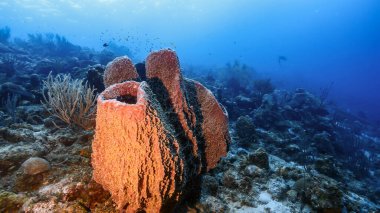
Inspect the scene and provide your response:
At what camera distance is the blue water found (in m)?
58.7

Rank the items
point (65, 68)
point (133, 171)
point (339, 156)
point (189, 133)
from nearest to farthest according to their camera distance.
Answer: point (133, 171) < point (189, 133) < point (339, 156) < point (65, 68)

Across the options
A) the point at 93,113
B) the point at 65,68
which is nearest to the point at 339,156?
the point at 93,113

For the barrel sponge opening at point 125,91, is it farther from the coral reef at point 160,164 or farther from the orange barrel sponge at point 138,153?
the orange barrel sponge at point 138,153

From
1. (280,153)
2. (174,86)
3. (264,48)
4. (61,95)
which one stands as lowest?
(280,153)

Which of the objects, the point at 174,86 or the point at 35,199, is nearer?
the point at 35,199

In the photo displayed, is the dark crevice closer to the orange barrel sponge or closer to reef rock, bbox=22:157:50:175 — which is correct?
the orange barrel sponge

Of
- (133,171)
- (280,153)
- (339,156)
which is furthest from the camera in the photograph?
(339,156)

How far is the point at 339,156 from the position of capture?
8797mm

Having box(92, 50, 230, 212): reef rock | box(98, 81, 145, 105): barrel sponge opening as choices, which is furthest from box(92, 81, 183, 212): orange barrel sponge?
box(98, 81, 145, 105): barrel sponge opening

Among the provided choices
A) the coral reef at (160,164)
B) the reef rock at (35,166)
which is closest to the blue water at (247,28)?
the coral reef at (160,164)

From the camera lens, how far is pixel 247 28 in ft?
462

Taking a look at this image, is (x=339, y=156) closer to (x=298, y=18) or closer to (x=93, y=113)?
(x=93, y=113)

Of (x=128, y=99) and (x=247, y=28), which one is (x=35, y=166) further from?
(x=247, y=28)

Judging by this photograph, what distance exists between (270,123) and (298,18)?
138 m
